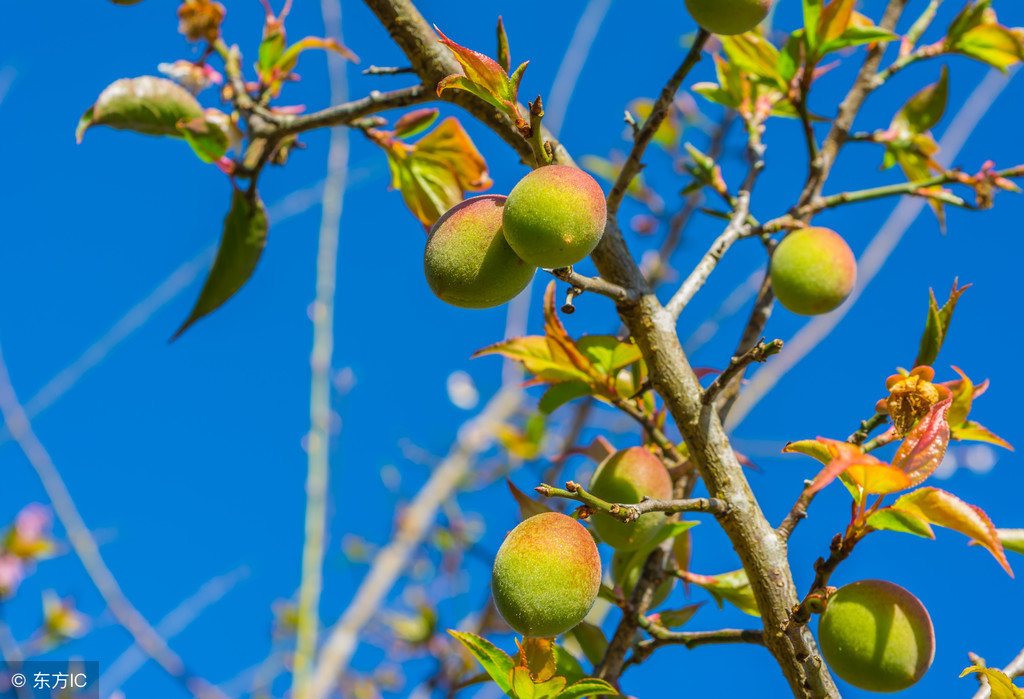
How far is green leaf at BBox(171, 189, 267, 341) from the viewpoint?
1.20m

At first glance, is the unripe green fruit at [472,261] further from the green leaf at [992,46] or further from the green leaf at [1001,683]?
the green leaf at [992,46]

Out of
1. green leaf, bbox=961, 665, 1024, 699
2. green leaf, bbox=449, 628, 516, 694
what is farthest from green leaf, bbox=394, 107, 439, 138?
green leaf, bbox=961, 665, 1024, 699

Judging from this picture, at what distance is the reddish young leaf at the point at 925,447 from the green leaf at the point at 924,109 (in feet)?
2.99

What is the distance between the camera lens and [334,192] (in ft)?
9.27

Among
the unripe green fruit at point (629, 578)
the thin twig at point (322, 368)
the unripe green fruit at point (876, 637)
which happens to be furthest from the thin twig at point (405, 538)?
the unripe green fruit at point (876, 637)

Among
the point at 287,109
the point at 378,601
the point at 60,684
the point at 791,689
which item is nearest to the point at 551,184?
the point at 791,689

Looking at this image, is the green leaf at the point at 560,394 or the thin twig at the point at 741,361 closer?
the thin twig at the point at 741,361

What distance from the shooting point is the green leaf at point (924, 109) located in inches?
56.4

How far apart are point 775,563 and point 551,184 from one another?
0.47 metres

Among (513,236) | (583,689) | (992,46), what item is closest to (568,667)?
(583,689)

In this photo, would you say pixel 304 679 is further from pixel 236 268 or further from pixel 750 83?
pixel 750 83

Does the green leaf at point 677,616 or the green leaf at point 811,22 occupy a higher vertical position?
the green leaf at point 811,22

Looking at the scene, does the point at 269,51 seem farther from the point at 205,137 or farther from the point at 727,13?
the point at 727,13

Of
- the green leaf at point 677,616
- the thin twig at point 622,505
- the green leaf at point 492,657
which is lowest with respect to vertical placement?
the green leaf at point 492,657
